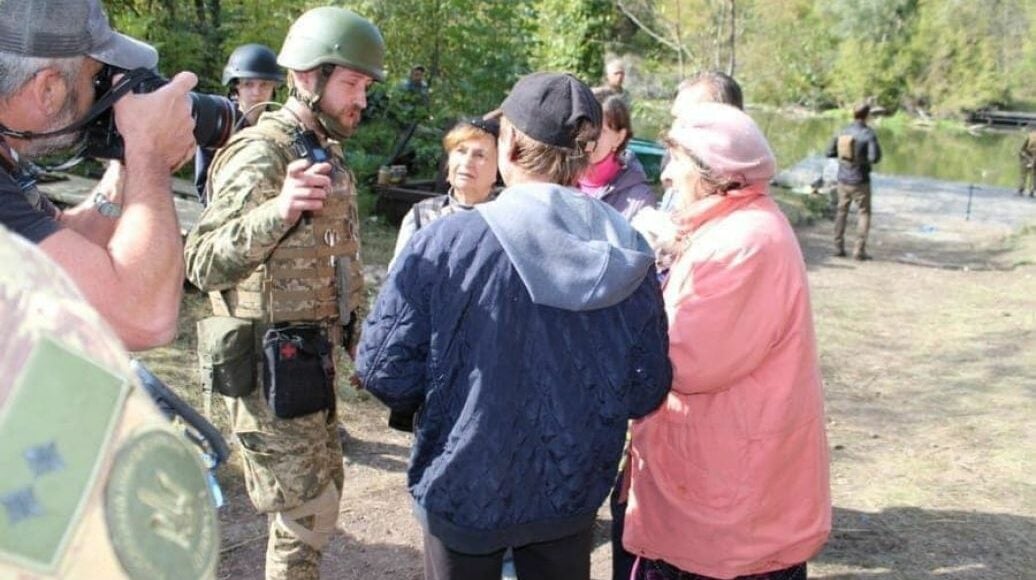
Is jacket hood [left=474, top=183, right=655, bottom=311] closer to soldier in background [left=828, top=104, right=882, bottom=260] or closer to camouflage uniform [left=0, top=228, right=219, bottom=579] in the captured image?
camouflage uniform [left=0, top=228, right=219, bottom=579]

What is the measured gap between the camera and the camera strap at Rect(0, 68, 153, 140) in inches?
67.3

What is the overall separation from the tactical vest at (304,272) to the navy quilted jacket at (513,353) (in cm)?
78

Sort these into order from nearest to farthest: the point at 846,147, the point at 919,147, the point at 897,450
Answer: the point at 897,450, the point at 846,147, the point at 919,147

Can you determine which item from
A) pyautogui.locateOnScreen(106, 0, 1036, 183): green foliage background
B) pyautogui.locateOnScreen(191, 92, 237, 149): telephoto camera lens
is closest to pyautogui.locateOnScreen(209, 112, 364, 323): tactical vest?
pyautogui.locateOnScreen(191, 92, 237, 149): telephoto camera lens

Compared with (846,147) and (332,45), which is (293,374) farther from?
(846,147)

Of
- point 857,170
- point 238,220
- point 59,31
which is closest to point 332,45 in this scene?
point 238,220

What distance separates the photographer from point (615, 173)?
162 inches

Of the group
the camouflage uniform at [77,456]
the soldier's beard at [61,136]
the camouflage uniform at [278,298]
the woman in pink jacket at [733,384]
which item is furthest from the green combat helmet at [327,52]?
the camouflage uniform at [77,456]

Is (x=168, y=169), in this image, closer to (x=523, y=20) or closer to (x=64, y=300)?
(x=64, y=300)

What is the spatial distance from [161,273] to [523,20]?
11790 mm

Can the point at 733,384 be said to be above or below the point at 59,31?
below

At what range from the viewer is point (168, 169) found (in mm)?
1797

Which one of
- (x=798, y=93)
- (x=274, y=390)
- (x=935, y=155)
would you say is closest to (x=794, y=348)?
(x=274, y=390)

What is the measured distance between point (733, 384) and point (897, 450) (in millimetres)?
3381
